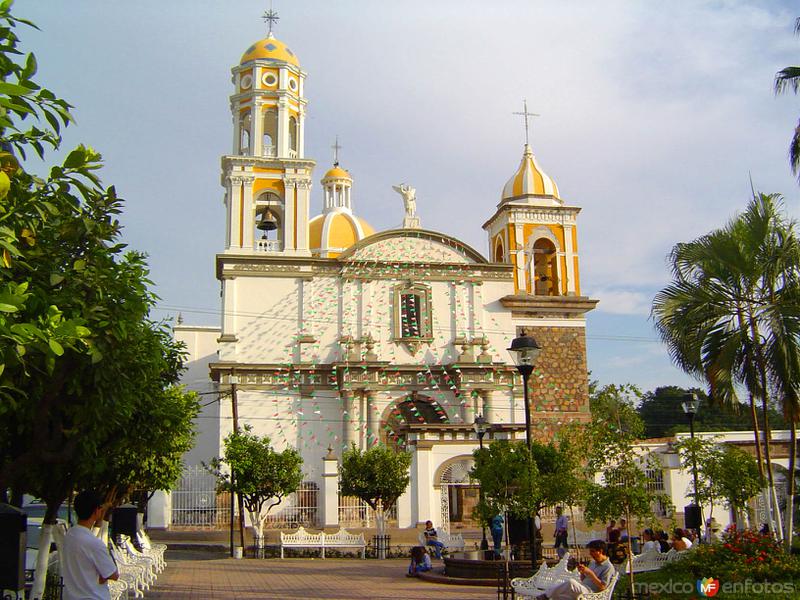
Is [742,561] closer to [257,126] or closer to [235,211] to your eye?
[235,211]

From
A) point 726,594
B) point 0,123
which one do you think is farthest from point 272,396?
point 0,123

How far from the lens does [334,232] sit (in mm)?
42969

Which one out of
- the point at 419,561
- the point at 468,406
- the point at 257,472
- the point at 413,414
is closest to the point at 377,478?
the point at 257,472

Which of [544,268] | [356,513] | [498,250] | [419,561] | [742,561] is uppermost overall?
[498,250]

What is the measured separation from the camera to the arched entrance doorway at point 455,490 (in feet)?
87.4

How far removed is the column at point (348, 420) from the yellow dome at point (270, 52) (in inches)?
515

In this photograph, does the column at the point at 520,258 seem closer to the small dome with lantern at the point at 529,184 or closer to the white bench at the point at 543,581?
the small dome with lantern at the point at 529,184

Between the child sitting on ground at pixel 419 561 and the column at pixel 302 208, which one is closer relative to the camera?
the child sitting on ground at pixel 419 561

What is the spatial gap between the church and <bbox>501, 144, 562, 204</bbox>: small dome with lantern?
456 millimetres

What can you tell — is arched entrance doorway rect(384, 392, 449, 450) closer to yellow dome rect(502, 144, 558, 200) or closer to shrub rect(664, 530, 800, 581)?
yellow dome rect(502, 144, 558, 200)

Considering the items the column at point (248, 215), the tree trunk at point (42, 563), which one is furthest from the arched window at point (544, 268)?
the tree trunk at point (42, 563)

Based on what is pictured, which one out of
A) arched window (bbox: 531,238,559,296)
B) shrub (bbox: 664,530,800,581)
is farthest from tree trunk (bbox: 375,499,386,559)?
arched window (bbox: 531,238,559,296)

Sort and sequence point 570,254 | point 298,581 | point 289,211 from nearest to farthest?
1. point 298,581
2. point 289,211
3. point 570,254

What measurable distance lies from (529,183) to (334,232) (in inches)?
428
